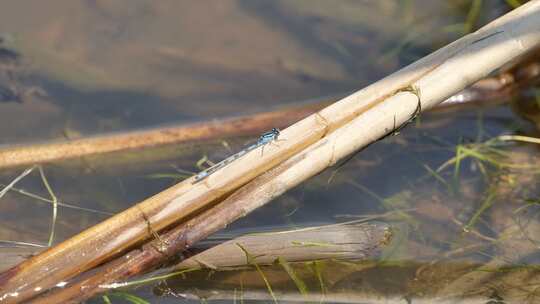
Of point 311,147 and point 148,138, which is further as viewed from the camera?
point 148,138

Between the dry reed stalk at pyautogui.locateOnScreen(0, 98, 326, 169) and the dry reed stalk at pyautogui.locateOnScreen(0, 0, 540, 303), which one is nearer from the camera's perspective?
the dry reed stalk at pyautogui.locateOnScreen(0, 0, 540, 303)

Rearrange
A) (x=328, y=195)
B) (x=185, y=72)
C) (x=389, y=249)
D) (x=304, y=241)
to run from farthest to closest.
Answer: (x=185, y=72) → (x=328, y=195) → (x=389, y=249) → (x=304, y=241)

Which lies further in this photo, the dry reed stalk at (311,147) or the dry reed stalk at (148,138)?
the dry reed stalk at (148,138)

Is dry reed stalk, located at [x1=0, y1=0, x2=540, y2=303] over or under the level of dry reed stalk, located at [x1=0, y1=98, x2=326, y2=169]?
under

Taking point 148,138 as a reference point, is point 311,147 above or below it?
below

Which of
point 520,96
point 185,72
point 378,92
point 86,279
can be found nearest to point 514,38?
point 378,92

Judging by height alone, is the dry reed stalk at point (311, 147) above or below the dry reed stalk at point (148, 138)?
below

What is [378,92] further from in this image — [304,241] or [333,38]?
[333,38]

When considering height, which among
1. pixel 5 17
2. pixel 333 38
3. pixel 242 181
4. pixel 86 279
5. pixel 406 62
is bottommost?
pixel 86 279
